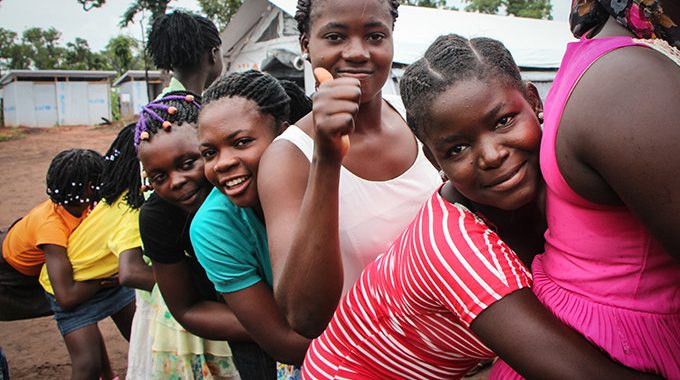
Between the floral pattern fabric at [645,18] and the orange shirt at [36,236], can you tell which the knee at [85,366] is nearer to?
the orange shirt at [36,236]

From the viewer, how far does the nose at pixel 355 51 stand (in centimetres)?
168

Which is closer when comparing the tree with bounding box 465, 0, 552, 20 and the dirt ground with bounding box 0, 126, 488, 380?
the dirt ground with bounding box 0, 126, 488, 380

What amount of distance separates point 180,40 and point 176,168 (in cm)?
171

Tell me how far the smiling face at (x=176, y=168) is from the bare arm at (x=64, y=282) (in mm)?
1553

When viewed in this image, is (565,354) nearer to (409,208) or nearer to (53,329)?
(409,208)

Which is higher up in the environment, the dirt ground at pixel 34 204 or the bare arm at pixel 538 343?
the bare arm at pixel 538 343

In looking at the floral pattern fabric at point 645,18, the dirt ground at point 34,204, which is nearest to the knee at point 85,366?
the dirt ground at point 34,204

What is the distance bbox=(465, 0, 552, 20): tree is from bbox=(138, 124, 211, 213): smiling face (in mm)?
34522

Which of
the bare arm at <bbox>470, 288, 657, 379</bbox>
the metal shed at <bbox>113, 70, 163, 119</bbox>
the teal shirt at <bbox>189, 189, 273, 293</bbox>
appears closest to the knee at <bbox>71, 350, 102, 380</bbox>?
the teal shirt at <bbox>189, 189, 273, 293</bbox>

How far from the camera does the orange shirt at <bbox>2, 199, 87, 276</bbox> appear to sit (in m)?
3.51

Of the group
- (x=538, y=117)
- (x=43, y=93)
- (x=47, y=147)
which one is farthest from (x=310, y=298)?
(x=43, y=93)

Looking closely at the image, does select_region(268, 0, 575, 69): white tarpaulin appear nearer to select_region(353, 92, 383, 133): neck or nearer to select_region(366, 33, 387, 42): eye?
select_region(353, 92, 383, 133): neck

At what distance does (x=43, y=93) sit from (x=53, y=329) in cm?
2905

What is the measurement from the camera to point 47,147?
2183cm
